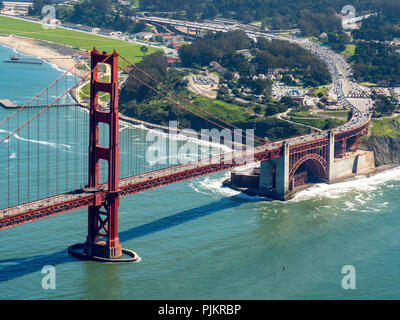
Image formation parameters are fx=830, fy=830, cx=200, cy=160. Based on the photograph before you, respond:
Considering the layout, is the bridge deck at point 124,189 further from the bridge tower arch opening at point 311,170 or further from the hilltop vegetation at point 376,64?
the hilltop vegetation at point 376,64

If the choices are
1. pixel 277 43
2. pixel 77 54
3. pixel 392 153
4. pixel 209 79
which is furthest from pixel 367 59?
pixel 77 54

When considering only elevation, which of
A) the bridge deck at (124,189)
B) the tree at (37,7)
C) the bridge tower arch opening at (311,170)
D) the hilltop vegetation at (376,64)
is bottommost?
the bridge tower arch opening at (311,170)

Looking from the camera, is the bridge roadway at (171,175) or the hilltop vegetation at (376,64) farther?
the hilltop vegetation at (376,64)

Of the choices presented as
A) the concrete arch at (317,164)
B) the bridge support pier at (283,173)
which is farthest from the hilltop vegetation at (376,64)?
the bridge support pier at (283,173)

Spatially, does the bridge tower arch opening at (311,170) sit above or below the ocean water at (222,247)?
above

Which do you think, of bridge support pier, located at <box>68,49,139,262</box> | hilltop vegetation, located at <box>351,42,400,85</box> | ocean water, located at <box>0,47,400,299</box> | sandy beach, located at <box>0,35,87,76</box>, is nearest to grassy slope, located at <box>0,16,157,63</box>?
sandy beach, located at <box>0,35,87,76</box>

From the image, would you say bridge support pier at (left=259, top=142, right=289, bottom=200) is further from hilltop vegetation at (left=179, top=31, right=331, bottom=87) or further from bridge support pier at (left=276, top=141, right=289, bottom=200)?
hilltop vegetation at (left=179, top=31, right=331, bottom=87)

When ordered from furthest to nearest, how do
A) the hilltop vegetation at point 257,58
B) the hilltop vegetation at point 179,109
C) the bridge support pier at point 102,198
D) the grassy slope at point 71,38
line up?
the grassy slope at point 71,38
the hilltop vegetation at point 257,58
the hilltop vegetation at point 179,109
the bridge support pier at point 102,198

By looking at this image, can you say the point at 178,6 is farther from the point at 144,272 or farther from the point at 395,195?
the point at 144,272
